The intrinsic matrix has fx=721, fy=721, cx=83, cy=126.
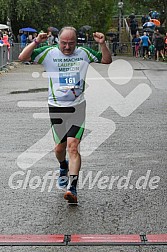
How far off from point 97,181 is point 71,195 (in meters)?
1.29

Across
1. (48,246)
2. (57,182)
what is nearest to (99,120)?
(57,182)

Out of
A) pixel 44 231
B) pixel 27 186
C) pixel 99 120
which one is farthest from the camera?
pixel 99 120

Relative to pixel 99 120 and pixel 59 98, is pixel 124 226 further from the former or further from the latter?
pixel 99 120

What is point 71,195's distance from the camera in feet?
24.8

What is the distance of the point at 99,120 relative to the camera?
48.2ft

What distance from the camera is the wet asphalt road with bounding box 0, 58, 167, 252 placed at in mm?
6859

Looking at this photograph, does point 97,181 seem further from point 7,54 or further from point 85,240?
point 7,54

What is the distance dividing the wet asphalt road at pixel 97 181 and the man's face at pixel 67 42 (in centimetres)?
163

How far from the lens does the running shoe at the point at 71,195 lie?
7555 millimetres

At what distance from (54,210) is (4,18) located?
42.7 m

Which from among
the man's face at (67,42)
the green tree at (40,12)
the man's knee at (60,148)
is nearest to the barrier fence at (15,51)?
the green tree at (40,12)

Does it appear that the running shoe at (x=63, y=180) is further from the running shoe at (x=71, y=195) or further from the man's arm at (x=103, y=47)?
the man's arm at (x=103, y=47)

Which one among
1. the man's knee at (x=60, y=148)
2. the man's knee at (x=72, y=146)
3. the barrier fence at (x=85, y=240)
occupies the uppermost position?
the man's knee at (x=72, y=146)

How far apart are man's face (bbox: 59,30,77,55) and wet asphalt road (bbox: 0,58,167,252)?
1627 mm
